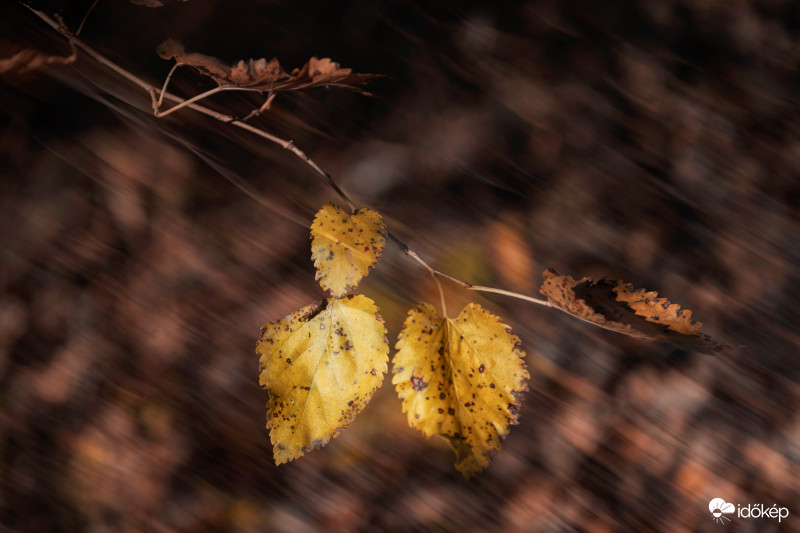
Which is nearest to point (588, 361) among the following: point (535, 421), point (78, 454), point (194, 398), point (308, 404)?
point (535, 421)

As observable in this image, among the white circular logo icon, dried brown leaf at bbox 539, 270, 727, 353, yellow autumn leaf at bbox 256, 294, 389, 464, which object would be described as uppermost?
dried brown leaf at bbox 539, 270, 727, 353

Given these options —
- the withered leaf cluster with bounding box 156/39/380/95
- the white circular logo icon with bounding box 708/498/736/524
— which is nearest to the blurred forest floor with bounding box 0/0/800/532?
the white circular logo icon with bounding box 708/498/736/524

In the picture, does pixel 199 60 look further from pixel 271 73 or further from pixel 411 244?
pixel 411 244

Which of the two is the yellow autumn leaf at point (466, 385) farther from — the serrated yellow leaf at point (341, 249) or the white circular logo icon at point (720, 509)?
the white circular logo icon at point (720, 509)

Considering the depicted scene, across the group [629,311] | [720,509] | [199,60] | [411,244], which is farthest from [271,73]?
[720,509]

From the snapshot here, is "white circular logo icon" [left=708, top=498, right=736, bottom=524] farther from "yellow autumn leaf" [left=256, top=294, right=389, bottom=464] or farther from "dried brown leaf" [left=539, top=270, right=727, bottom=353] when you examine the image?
"yellow autumn leaf" [left=256, top=294, right=389, bottom=464]

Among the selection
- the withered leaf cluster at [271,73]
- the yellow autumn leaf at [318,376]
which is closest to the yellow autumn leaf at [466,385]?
the yellow autumn leaf at [318,376]
